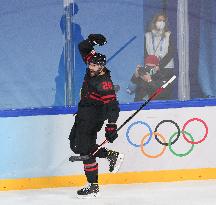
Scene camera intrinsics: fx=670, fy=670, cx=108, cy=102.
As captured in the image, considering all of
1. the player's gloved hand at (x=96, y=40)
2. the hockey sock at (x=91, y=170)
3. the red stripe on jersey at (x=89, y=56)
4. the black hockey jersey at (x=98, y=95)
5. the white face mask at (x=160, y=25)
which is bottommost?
the hockey sock at (x=91, y=170)

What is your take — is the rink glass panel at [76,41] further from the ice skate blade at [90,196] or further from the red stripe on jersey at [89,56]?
the ice skate blade at [90,196]

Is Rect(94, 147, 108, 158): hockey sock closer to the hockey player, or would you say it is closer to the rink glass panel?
the hockey player

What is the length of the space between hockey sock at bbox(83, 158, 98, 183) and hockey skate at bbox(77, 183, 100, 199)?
4 centimetres

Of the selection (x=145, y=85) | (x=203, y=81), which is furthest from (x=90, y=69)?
(x=203, y=81)

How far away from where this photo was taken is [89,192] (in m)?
4.82

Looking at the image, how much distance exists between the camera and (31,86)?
5.44m

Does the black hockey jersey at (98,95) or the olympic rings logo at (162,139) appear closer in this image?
the black hockey jersey at (98,95)

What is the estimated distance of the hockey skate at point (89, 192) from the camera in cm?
481

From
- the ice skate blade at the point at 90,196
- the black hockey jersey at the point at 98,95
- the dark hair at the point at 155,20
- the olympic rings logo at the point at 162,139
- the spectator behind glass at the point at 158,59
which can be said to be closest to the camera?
the black hockey jersey at the point at 98,95

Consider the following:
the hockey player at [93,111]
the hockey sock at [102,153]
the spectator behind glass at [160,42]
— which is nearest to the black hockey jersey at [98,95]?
the hockey player at [93,111]

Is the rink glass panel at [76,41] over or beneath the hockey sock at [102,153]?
over

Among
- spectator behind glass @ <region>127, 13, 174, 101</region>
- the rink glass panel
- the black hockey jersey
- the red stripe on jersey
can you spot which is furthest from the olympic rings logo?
the red stripe on jersey

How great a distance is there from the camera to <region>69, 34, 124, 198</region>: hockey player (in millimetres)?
4680

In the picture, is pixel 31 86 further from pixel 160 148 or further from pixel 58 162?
pixel 160 148
